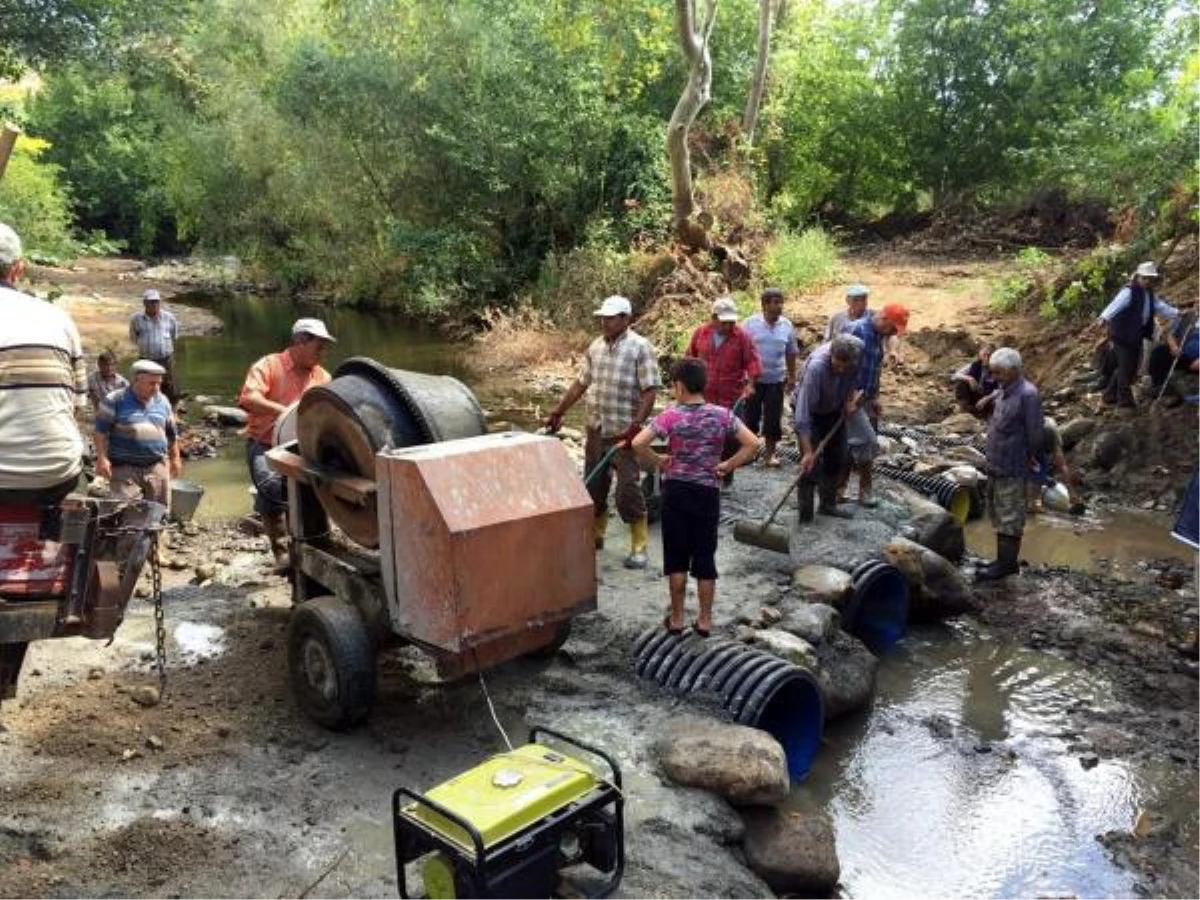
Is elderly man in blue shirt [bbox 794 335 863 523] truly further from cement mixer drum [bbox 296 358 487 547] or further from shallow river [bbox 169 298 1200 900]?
cement mixer drum [bbox 296 358 487 547]

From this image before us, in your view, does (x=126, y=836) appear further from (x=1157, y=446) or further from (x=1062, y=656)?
(x=1157, y=446)

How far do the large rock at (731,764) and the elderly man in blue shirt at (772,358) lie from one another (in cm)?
499

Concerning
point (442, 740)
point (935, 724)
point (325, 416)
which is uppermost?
point (325, 416)

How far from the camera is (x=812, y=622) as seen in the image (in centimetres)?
644

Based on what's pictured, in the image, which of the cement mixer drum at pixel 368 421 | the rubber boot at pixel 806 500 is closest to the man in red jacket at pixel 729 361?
the rubber boot at pixel 806 500

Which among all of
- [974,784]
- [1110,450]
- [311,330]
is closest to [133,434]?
[311,330]

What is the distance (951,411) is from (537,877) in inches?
445

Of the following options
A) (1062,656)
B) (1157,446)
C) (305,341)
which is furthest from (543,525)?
(1157,446)

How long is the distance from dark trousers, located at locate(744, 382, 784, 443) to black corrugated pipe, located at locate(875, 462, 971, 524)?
1240 millimetres

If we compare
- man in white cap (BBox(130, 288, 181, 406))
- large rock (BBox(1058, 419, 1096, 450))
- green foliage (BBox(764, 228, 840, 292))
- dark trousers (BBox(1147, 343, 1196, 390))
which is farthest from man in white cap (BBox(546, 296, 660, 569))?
green foliage (BBox(764, 228, 840, 292))

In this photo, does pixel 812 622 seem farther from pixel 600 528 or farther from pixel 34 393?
pixel 34 393

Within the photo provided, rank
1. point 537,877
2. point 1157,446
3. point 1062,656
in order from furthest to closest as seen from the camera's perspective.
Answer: point 1157,446 < point 1062,656 < point 537,877

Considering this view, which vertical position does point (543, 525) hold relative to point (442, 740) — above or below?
above

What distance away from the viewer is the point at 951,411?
13562 millimetres
